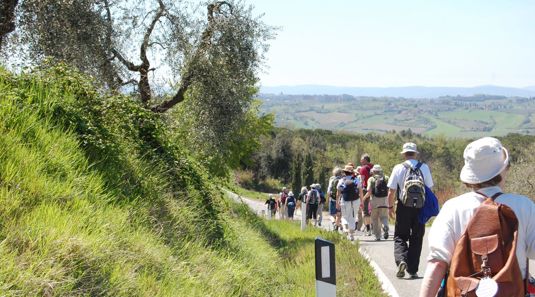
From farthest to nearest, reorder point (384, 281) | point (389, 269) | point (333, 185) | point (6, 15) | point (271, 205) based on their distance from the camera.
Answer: point (271, 205) < point (333, 185) < point (6, 15) < point (389, 269) < point (384, 281)

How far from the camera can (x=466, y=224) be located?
131 inches

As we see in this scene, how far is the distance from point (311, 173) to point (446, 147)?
46842 millimetres

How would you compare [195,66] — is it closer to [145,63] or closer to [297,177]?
[145,63]

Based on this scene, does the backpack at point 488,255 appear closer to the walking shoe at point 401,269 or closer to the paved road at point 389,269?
the paved road at point 389,269

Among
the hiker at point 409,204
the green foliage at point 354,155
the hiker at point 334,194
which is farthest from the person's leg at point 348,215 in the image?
the green foliage at point 354,155

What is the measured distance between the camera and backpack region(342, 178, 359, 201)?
1260 cm

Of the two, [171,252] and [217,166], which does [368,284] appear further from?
[217,166]

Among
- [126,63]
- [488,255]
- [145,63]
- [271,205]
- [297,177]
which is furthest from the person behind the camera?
[297,177]

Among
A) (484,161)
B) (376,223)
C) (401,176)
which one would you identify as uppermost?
(484,161)

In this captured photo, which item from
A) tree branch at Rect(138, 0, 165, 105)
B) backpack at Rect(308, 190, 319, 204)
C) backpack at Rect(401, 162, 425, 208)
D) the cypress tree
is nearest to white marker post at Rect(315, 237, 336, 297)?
backpack at Rect(401, 162, 425, 208)

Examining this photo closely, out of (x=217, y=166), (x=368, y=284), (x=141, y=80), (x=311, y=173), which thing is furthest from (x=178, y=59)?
(x=311, y=173)

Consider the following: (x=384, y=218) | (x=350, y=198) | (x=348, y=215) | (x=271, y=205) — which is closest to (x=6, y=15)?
(x=350, y=198)

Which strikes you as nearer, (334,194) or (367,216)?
(367,216)

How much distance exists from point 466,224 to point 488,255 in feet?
0.96
